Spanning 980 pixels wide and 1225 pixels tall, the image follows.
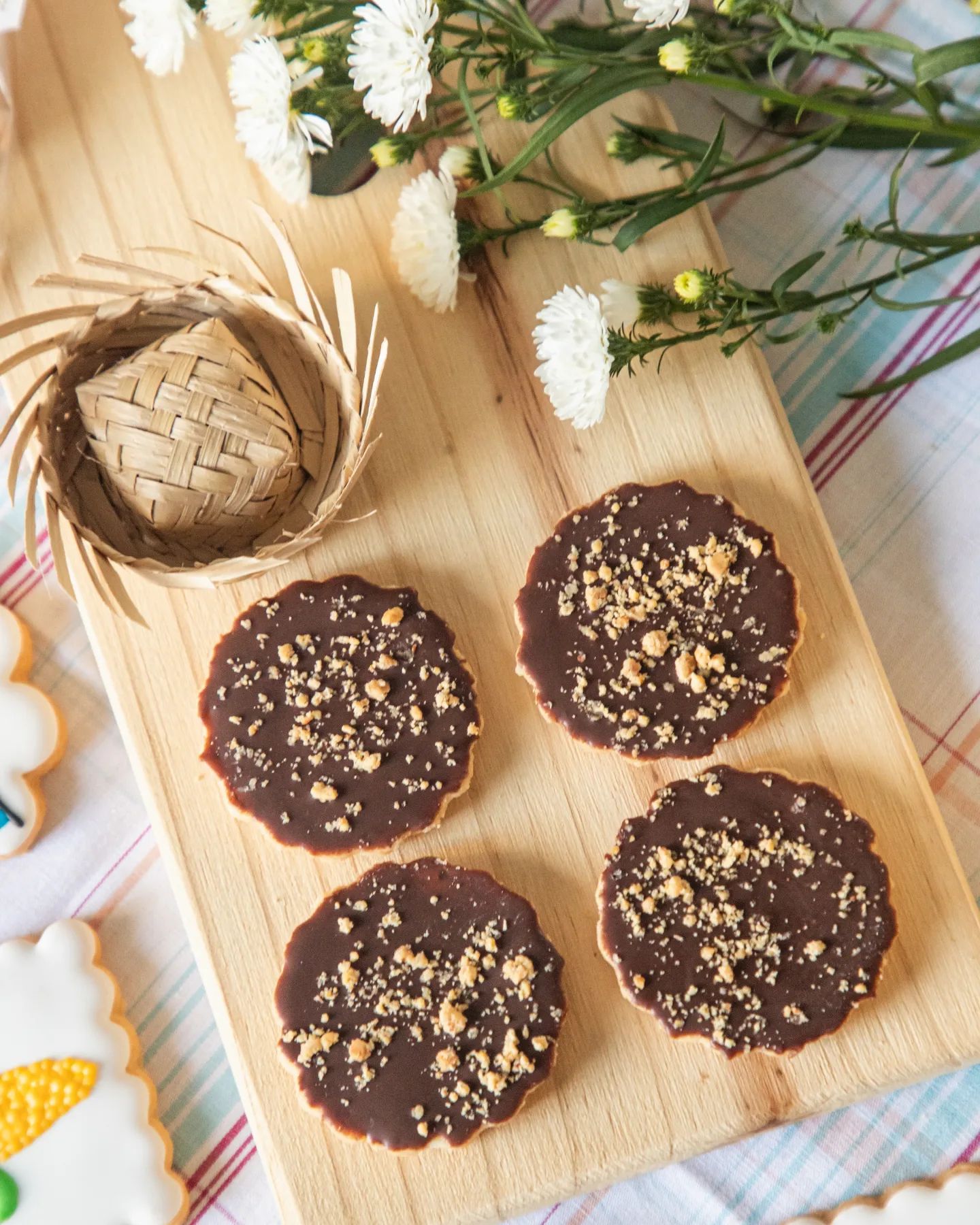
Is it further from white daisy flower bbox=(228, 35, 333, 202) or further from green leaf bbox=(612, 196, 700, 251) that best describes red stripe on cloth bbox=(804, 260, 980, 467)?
white daisy flower bbox=(228, 35, 333, 202)

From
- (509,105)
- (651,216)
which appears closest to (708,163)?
(651,216)

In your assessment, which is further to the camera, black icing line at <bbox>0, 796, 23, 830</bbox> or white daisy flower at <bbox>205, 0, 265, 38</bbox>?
black icing line at <bbox>0, 796, 23, 830</bbox>

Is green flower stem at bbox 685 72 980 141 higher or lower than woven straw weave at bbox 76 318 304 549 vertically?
higher

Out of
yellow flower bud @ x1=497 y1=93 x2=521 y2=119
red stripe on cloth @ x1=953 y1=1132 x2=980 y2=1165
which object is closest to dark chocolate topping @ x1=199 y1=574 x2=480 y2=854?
yellow flower bud @ x1=497 y1=93 x2=521 y2=119

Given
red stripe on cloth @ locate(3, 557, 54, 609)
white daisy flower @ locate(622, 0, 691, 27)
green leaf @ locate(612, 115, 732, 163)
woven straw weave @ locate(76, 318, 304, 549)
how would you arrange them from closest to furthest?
1. white daisy flower @ locate(622, 0, 691, 27)
2. woven straw weave @ locate(76, 318, 304, 549)
3. green leaf @ locate(612, 115, 732, 163)
4. red stripe on cloth @ locate(3, 557, 54, 609)

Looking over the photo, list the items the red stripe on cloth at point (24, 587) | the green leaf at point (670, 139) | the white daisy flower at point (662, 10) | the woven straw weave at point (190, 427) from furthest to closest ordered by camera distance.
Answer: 1. the red stripe on cloth at point (24, 587)
2. the green leaf at point (670, 139)
3. the woven straw weave at point (190, 427)
4. the white daisy flower at point (662, 10)

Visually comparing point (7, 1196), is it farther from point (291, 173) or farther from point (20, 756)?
point (291, 173)

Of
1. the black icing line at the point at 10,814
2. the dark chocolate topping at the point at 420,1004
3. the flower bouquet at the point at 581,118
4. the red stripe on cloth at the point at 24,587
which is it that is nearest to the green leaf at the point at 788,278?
the flower bouquet at the point at 581,118

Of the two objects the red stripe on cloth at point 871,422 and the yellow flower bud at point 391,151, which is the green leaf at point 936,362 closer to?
the red stripe on cloth at point 871,422
